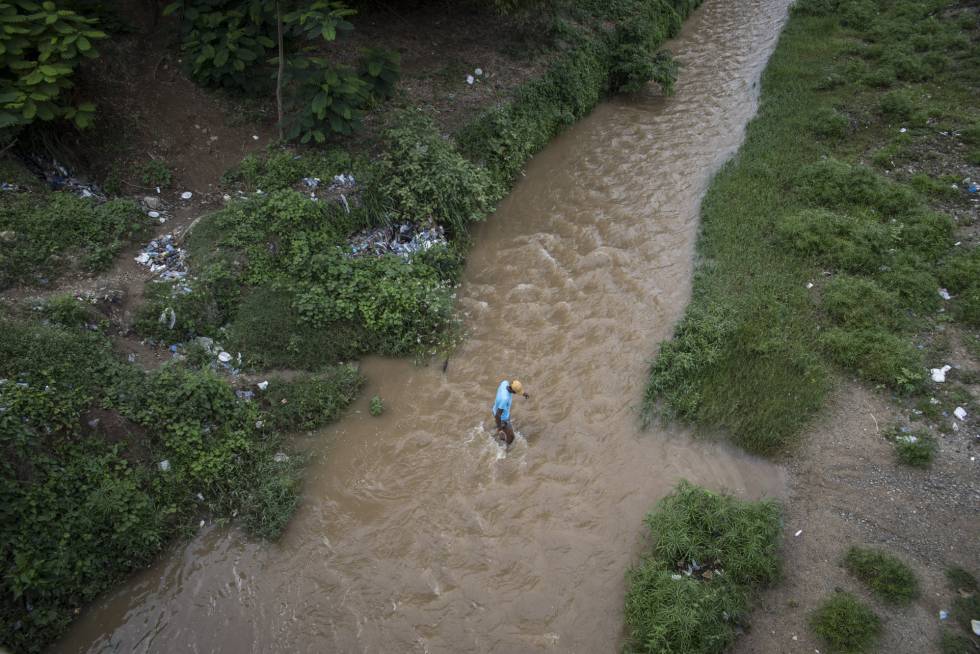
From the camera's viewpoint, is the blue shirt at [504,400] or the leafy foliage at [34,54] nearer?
the blue shirt at [504,400]

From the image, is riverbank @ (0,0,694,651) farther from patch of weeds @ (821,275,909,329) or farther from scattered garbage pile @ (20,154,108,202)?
→ patch of weeds @ (821,275,909,329)

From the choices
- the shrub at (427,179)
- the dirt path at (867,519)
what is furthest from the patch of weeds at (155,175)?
the dirt path at (867,519)

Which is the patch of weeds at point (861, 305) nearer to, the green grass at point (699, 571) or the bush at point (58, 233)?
the green grass at point (699, 571)

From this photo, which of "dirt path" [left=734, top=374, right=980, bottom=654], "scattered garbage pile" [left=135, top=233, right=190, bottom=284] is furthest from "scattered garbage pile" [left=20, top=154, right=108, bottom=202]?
"dirt path" [left=734, top=374, right=980, bottom=654]

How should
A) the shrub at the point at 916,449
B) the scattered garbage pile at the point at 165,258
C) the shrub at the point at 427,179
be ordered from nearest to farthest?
the shrub at the point at 916,449 → the scattered garbage pile at the point at 165,258 → the shrub at the point at 427,179

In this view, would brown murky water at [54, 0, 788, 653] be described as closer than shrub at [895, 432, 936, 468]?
Yes

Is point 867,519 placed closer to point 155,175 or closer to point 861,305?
point 861,305
